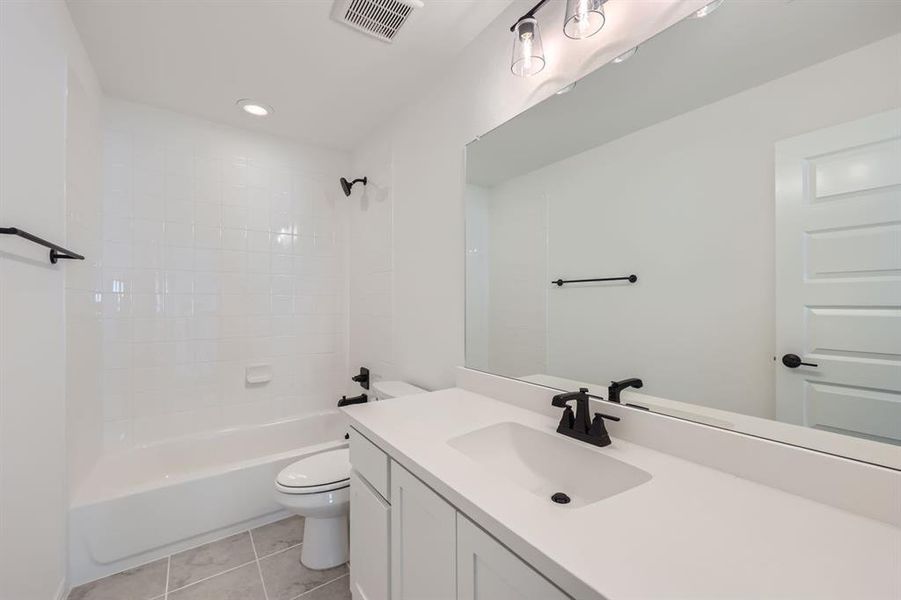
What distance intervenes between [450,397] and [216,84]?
2.12 metres

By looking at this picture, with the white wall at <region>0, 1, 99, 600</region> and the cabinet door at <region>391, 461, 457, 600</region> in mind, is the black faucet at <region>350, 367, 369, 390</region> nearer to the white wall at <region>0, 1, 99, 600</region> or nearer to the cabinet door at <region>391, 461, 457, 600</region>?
the white wall at <region>0, 1, 99, 600</region>

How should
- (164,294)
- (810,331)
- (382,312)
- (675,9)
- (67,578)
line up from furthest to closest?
(382,312) → (164,294) → (67,578) → (675,9) → (810,331)

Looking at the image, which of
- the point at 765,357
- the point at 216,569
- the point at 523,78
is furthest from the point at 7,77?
the point at 765,357

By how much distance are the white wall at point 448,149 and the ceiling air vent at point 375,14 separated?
342mm

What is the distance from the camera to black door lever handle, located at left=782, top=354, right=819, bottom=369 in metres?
0.76

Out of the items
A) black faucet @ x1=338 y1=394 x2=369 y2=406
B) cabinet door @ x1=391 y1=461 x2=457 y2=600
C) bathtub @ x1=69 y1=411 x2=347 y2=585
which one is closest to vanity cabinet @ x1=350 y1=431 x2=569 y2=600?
cabinet door @ x1=391 y1=461 x2=457 y2=600

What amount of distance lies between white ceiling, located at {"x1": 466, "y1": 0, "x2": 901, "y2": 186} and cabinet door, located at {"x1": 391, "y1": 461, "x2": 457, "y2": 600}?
1.17 m

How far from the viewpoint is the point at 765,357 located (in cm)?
Result: 81

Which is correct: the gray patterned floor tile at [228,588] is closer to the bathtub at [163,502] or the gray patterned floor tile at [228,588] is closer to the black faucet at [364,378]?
the bathtub at [163,502]

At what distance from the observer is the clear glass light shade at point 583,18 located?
3.56ft

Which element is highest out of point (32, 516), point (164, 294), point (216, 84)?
point (216, 84)

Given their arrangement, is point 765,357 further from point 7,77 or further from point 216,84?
point 216,84

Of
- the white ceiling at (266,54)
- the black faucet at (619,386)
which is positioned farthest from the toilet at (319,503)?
the white ceiling at (266,54)

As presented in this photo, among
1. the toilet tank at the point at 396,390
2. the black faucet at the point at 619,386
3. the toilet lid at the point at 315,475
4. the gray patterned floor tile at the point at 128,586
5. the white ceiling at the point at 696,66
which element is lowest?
the gray patterned floor tile at the point at 128,586
